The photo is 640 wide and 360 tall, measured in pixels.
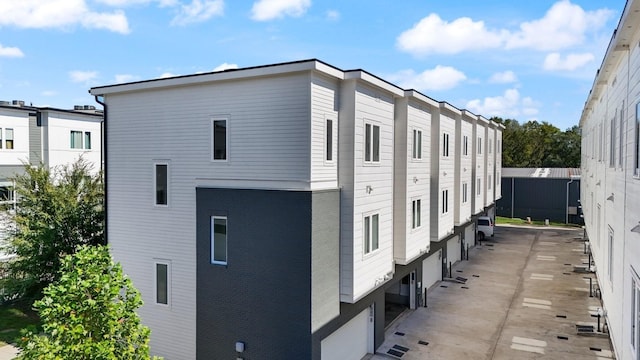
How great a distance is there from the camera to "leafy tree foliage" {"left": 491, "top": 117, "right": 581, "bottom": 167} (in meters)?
66.6

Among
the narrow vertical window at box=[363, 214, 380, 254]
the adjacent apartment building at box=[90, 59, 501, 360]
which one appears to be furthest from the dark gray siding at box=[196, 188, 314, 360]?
the narrow vertical window at box=[363, 214, 380, 254]

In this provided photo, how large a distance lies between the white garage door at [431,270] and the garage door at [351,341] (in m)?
6.77

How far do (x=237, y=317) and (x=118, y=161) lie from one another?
648 centimetres

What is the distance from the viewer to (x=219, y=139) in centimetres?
1281

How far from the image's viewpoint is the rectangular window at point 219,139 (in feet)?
41.7

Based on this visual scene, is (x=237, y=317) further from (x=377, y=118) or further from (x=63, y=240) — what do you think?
(x=63, y=240)

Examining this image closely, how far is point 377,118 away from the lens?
1380 centimetres

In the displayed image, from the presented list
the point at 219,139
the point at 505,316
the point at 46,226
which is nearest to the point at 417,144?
the point at 219,139

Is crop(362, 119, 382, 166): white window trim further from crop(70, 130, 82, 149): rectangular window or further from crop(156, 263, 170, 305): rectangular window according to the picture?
crop(70, 130, 82, 149): rectangular window

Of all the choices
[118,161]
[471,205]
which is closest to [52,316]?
[118,161]

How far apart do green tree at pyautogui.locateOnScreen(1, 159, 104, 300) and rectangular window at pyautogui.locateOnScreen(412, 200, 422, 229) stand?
11.7 metres

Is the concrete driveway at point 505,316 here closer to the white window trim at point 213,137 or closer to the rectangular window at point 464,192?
the rectangular window at point 464,192

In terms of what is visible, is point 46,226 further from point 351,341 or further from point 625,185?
point 625,185

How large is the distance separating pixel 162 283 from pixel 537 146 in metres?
66.1
